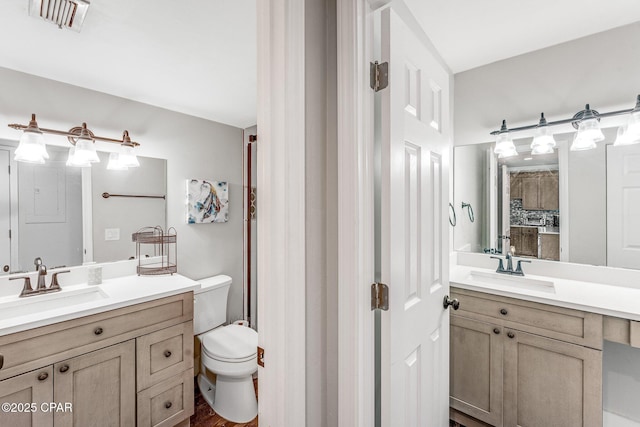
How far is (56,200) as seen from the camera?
1.78 metres

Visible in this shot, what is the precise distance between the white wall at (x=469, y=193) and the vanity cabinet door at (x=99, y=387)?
2.32 metres

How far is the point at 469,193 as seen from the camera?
2.09m

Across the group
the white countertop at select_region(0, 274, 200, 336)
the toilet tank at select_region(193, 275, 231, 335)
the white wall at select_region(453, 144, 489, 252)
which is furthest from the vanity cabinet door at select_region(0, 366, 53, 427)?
the white wall at select_region(453, 144, 489, 252)

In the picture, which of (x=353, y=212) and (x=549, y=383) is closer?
Result: (x=353, y=212)

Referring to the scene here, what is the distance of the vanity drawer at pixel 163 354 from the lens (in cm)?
157

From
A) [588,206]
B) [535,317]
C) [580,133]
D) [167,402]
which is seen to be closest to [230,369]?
[167,402]

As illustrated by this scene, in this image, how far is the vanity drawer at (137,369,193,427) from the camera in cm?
158

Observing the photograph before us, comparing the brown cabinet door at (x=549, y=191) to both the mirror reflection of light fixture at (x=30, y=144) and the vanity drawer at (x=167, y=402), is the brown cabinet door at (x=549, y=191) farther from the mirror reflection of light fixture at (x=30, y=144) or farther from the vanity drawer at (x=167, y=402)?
the mirror reflection of light fixture at (x=30, y=144)

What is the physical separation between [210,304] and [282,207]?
80.8 inches

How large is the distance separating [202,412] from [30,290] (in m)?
1.34

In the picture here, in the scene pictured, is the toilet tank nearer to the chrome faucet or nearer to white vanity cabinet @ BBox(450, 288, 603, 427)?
the chrome faucet

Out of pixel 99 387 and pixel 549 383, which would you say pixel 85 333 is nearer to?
pixel 99 387

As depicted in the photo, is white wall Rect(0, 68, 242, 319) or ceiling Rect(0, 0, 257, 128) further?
white wall Rect(0, 68, 242, 319)

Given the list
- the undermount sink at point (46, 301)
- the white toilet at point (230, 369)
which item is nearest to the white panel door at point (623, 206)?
the white toilet at point (230, 369)
